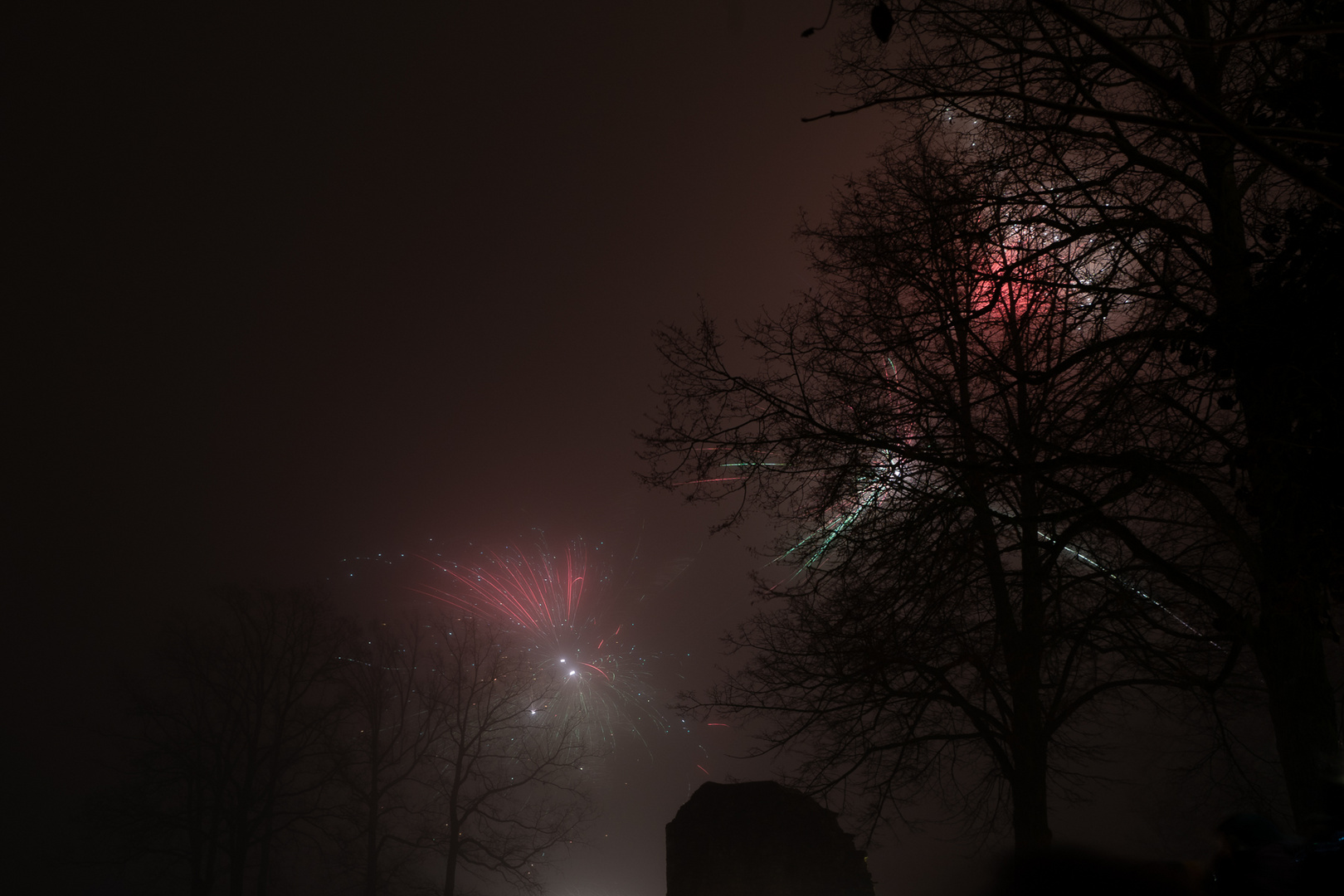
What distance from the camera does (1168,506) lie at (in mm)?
8609

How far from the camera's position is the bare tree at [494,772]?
23.4 meters

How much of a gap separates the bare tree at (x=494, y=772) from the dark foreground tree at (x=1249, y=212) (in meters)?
20.9

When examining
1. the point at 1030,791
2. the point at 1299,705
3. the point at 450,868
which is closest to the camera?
the point at 1299,705

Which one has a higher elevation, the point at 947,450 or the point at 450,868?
the point at 947,450

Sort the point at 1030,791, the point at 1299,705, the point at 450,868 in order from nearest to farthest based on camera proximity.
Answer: the point at 1299,705 → the point at 1030,791 → the point at 450,868

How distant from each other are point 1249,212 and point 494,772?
25.1m

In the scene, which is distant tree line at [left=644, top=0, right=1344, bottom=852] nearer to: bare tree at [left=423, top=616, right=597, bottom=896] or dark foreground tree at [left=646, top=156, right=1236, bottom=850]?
dark foreground tree at [left=646, top=156, right=1236, bottom=850]

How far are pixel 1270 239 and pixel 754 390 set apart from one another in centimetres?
366

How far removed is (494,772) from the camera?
25.3m

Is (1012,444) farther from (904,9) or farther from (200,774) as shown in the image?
(200,774)

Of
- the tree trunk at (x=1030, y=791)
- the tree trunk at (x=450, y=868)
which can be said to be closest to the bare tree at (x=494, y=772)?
the tree trunk at (x=450, y=868)

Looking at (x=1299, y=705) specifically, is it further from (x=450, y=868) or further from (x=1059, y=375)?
(x=450, y=868)

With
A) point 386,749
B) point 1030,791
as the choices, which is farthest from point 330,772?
point 1030,791

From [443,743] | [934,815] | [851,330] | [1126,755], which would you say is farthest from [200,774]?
[1126,755]
